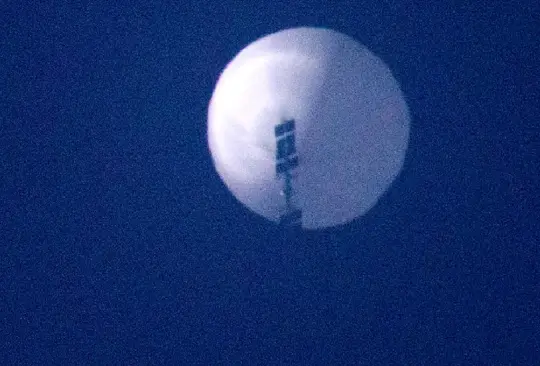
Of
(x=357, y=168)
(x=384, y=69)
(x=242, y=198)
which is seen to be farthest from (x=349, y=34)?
(x=242, y=198)

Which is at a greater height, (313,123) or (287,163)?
(313,123)

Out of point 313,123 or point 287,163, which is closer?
point 287,163

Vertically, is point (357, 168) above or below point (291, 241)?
above

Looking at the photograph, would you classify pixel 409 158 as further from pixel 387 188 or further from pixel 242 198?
pixel 242 198
